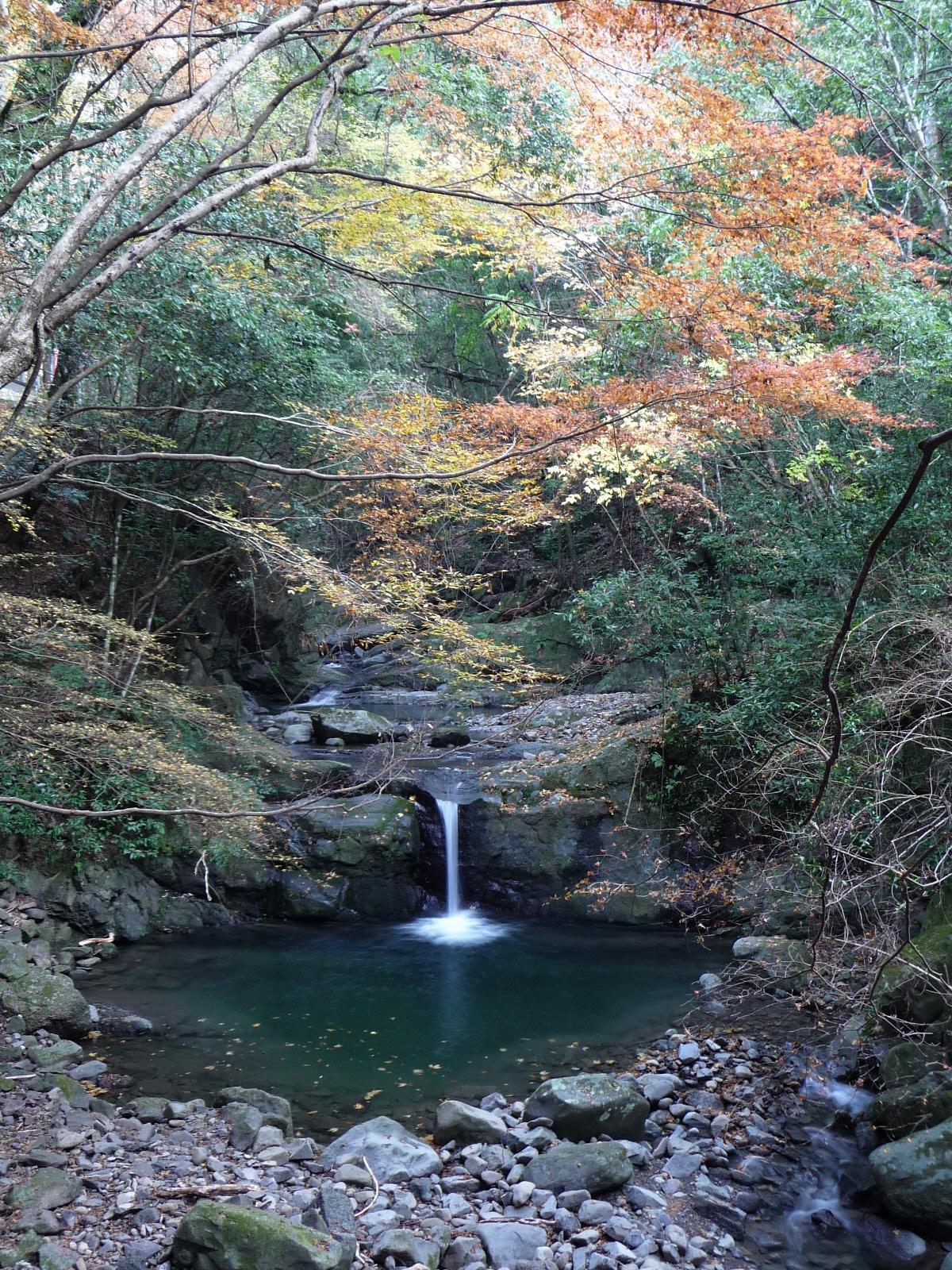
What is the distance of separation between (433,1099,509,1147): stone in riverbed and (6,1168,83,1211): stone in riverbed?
196 cm

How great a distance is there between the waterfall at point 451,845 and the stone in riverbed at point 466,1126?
470 centimetres

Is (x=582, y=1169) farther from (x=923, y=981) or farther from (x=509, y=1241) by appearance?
(x=923, y=981)

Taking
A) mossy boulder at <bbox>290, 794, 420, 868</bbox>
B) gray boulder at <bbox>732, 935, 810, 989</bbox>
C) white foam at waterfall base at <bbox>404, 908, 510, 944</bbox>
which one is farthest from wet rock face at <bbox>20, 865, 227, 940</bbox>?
gray boulder at <bbox>732, 935, 810, 989</bbox>

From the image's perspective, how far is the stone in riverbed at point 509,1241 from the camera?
3914mm

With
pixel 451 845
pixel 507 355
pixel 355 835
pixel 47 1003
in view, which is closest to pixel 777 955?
pixel 451 845

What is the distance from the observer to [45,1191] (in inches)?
154

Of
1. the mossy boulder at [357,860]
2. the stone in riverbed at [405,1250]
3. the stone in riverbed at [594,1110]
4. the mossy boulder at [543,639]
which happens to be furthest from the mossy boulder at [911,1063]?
the mossy boulder at [543,639]

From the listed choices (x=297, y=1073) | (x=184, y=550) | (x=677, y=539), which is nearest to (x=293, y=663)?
(x=184, y=550)

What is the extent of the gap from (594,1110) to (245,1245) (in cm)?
231

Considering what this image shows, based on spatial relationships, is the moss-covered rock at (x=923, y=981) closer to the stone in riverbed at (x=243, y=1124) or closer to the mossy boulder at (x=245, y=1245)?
the mossy boulder at (x=245, y=1245)

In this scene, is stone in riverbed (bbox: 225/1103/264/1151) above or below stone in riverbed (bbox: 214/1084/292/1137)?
above

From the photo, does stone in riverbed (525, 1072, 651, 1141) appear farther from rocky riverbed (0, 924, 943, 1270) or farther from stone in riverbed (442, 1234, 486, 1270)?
stone in riverbed (442, 1234, 486, 1270)

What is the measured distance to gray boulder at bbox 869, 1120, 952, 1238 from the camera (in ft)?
13.0

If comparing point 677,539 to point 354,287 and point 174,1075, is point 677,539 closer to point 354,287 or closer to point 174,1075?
point 354,287
